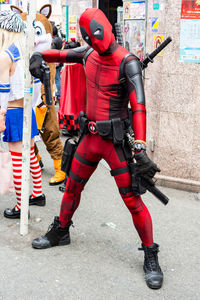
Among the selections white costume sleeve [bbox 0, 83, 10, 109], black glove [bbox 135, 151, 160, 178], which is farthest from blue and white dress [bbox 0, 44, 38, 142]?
black glove [bbox 135, 151, 160, 178]

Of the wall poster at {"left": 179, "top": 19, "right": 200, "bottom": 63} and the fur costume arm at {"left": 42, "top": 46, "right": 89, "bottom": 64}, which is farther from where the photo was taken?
the wall poster at {"left": 179, "top": 19, "right": 200, "bottom": 63}

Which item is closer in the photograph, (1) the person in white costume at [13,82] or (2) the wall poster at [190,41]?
(1) the person in white costume at [13,82]

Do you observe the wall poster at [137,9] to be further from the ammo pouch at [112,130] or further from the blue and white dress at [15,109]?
→ the ammo pouch at [112,130]

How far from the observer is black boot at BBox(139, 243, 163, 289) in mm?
3092

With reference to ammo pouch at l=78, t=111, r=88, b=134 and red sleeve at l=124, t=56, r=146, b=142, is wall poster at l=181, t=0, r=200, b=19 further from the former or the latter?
ammo pouch at l=78, t=111, r=88, b=134

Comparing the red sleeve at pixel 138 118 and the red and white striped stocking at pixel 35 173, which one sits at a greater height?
the red sleeve at pixel 138 118

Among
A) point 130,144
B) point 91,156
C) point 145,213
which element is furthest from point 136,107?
point 145,213

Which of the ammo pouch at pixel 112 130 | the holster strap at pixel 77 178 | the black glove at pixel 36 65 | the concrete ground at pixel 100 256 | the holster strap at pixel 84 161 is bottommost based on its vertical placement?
the concrete ground at pixel 100 256

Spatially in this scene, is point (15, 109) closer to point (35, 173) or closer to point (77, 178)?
point (35, 173)

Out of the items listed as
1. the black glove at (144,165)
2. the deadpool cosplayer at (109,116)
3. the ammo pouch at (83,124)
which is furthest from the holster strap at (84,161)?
the black glove at (144,165)

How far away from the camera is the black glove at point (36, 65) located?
10.6 feet

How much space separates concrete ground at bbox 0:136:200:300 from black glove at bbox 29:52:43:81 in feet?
5.09

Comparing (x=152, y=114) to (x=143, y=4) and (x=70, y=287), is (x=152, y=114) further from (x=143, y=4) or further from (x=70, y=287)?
(x=70, y=287)

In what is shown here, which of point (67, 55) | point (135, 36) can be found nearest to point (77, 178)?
point (67, 55)
